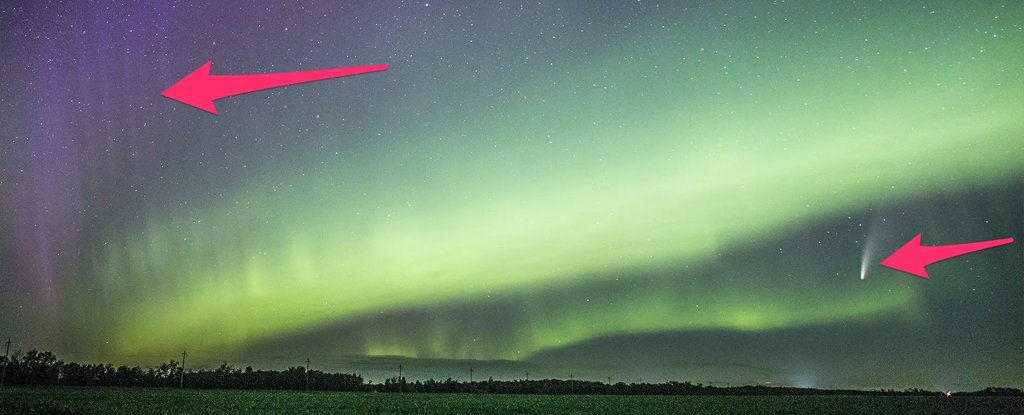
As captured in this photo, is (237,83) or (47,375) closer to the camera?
(237,83)

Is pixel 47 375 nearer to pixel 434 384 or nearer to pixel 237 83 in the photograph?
pixel 434 384

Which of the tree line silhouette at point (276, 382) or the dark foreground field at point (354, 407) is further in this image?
the tree line silhouette at point (276, 382)

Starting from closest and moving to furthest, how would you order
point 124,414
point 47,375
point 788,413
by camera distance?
point 124,414 → point 788,413 → point 47,375

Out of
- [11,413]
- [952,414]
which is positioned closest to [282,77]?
[11,413]

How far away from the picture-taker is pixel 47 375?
114375 mm

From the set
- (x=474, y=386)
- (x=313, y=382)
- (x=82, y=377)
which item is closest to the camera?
(x=82, y=377)

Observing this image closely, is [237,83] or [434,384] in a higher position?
[237,83]

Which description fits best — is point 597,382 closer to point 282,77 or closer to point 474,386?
point 474,386

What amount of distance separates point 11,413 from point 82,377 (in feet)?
361

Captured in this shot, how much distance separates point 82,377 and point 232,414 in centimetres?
11327

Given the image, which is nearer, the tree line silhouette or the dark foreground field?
the dark foreground field

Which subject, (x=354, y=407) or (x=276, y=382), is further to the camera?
(x=276, y=382)

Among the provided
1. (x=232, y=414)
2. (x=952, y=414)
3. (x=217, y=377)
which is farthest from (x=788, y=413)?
(x=217, y=377)

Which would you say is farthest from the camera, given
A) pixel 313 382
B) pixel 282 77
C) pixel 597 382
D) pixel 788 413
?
pixel 597 382
